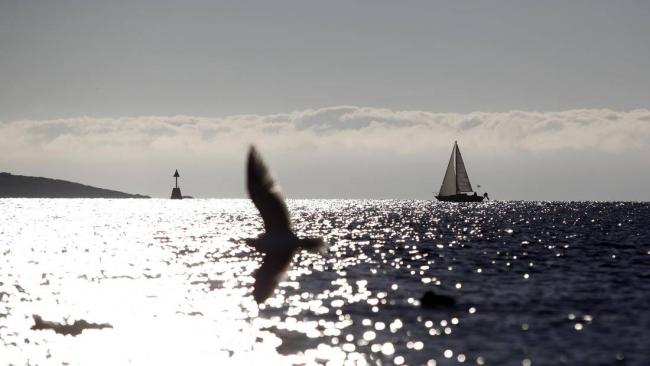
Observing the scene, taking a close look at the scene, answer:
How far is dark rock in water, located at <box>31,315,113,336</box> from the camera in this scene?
3133 centimetres

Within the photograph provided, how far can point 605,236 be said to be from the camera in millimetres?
97812

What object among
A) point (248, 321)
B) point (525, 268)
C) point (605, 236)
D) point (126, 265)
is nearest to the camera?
point (248, 321)

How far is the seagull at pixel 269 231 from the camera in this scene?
28875 millimetres

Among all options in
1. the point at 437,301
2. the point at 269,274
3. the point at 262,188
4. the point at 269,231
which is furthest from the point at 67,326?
the point at 269,274

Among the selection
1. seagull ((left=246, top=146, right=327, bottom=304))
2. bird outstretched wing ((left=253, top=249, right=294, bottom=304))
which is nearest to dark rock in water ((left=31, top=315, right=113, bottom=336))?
seagull ((left=246, top=146, right=327, bottom=304))

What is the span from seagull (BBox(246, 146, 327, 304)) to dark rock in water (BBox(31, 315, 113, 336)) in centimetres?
880

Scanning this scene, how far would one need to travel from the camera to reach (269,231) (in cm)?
4256

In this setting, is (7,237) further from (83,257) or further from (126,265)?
(126,265)

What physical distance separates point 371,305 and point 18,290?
23.1 meters

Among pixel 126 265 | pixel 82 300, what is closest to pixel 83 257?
pixel 126 265

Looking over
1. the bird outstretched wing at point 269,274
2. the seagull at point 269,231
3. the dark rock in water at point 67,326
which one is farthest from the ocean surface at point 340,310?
the seagull at point 269,231

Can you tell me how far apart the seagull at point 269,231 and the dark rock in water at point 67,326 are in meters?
8.80

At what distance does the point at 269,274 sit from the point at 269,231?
442 inches

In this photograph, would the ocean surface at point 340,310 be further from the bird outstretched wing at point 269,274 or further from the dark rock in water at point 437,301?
the bird outstretched wing at point 269,274
